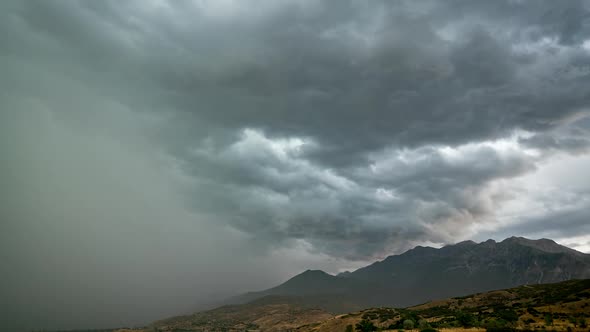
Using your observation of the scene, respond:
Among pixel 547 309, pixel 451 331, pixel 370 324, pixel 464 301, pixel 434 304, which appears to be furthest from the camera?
pixel 434 304

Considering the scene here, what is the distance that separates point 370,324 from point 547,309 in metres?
47.4

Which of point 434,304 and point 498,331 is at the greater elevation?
point 498,331

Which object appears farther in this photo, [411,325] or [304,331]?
[304,331]

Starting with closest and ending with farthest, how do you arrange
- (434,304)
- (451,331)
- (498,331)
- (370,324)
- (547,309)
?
1. (498,331)
2. (451,331)
3. (547,309)
4. (370,324)
5. (434,304)

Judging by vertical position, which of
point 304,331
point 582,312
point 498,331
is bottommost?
point 304,331

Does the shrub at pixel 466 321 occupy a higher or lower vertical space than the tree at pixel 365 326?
higher

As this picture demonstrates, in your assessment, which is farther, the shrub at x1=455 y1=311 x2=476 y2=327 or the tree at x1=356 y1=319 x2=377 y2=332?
the tree at x1=356 y1=319 x2=377 y2=332

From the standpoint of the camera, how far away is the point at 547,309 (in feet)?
252

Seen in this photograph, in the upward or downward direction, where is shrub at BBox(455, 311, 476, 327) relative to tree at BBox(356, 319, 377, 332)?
upward

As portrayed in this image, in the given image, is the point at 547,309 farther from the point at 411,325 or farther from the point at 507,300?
the point at 507,300

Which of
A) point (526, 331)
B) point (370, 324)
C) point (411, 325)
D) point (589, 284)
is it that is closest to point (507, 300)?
point (589, 284)

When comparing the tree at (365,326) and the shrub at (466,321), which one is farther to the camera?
the tree at (365,326)

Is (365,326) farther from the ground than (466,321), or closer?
closer

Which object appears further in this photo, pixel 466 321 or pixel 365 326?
pixel 365 326
